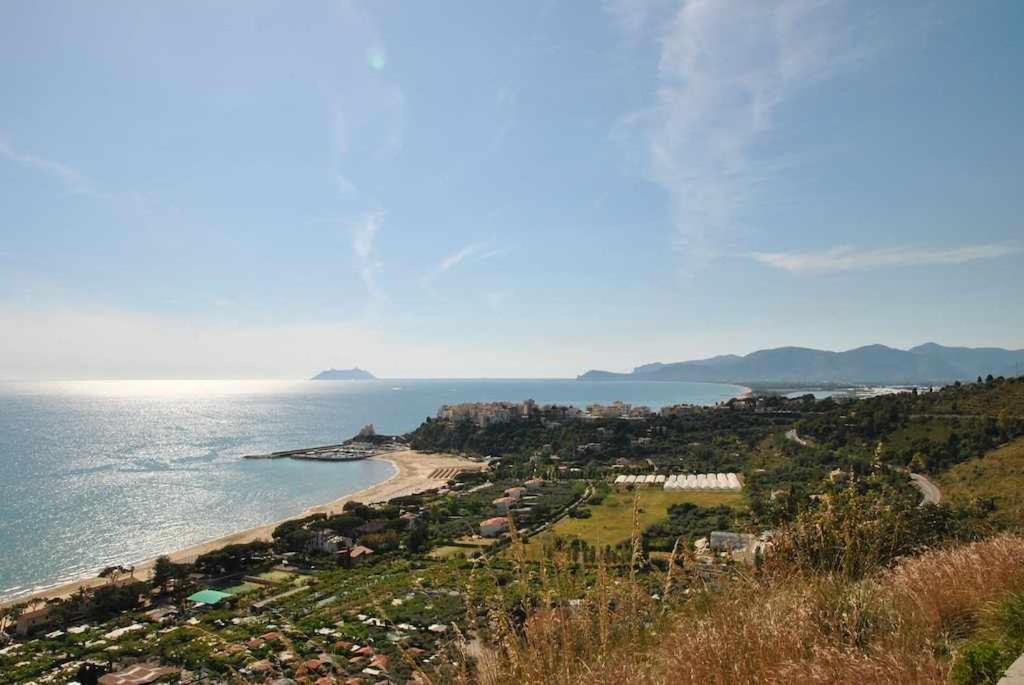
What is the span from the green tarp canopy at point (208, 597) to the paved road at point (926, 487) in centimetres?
2363

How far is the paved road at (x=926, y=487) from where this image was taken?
20.6m

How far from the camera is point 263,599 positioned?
1716 centimetres

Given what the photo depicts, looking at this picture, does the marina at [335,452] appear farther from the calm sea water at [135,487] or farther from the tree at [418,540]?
the tree at [418,540]

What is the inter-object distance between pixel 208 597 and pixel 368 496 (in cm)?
1823

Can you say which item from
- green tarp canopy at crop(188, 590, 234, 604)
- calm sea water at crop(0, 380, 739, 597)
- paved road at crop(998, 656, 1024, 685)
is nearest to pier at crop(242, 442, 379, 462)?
calm sea water at crop(0, 380, 739, 597)

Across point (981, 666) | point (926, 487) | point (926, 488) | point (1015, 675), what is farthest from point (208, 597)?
point (926, 487)

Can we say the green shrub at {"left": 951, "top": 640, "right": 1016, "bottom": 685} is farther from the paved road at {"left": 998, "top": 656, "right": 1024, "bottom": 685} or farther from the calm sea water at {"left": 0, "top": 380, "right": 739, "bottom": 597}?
the calm sea water at {"left": 0, "top": 380, "right": 739, "bottom": 597}

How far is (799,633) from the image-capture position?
87.2 inches

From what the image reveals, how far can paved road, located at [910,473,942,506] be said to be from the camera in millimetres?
20589

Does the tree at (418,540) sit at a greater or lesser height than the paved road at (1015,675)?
lesser

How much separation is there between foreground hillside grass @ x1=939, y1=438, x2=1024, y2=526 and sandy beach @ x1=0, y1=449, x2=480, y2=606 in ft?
90.2

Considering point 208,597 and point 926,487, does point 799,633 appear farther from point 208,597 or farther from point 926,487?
point 926,487

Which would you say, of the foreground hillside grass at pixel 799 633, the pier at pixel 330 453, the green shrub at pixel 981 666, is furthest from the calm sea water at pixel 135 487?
the green shrub at pixel 981 666

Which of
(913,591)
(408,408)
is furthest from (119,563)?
(408,408)
